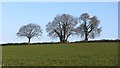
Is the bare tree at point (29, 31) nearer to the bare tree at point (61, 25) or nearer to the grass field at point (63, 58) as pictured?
the bare tree at point (61, 25)

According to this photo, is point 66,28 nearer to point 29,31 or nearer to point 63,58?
point 29,31

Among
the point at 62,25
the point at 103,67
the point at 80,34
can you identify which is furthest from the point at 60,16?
the point at 103,67

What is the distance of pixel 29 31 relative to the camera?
416 feet

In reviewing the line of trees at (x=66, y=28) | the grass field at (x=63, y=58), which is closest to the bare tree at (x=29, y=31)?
the line of trees at (x=66, y=28)

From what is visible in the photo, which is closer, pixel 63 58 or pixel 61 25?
pixel 63 58

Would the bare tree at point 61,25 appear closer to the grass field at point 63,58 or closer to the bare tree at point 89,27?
the bare tree at point 89,27

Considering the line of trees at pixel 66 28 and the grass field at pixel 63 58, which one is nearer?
the grass field at pixel 63 58

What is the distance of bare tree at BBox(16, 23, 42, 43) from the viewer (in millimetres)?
125688

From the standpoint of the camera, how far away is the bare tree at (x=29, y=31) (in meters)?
126

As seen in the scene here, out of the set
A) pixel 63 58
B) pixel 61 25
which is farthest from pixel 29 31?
pixel 63 58

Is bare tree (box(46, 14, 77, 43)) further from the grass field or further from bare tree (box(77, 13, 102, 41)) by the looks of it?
the grass field

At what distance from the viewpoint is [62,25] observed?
12331 centimetres

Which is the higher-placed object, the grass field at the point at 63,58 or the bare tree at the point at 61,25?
the bare tree at the point at 61,25

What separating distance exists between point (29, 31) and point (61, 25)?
14393mm
